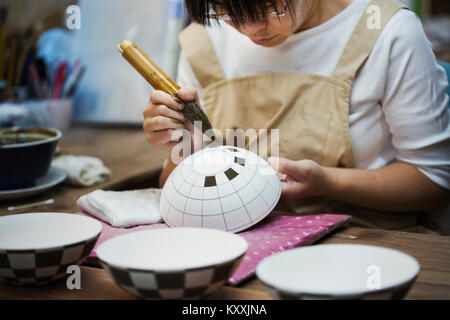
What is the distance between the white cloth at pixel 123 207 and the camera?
90 cm

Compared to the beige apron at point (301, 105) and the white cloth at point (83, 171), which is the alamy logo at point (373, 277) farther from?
the white cloth at point (83, 171)

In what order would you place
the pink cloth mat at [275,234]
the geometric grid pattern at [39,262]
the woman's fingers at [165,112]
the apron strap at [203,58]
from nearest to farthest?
the geometric grid pattern at [39,262] → the pink cloth mat at [275,234] → the woman's fingers at [165,112] → the apron strap at [203,58]

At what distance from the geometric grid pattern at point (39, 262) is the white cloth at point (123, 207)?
24cm

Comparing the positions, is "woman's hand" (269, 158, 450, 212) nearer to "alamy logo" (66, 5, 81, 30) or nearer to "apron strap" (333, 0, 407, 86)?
"apron strap" (333, 0, 407, 86)

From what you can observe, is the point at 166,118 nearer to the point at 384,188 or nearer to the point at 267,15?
the point at 267,15

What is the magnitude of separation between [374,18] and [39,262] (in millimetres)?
824

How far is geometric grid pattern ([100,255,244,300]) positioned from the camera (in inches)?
21.8

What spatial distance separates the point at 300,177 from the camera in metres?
0.98

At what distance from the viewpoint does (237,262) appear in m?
0.59

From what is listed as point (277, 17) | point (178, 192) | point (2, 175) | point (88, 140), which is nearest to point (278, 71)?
point (277, 17)

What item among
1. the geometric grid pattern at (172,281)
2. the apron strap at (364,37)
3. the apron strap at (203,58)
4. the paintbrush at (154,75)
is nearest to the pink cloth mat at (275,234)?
the geometric grid pattern at (172,281)

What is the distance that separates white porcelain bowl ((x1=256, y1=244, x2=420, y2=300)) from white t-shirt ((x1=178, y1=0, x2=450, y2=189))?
515 mm

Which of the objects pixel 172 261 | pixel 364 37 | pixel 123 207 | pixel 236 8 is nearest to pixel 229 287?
pixel 172 261
